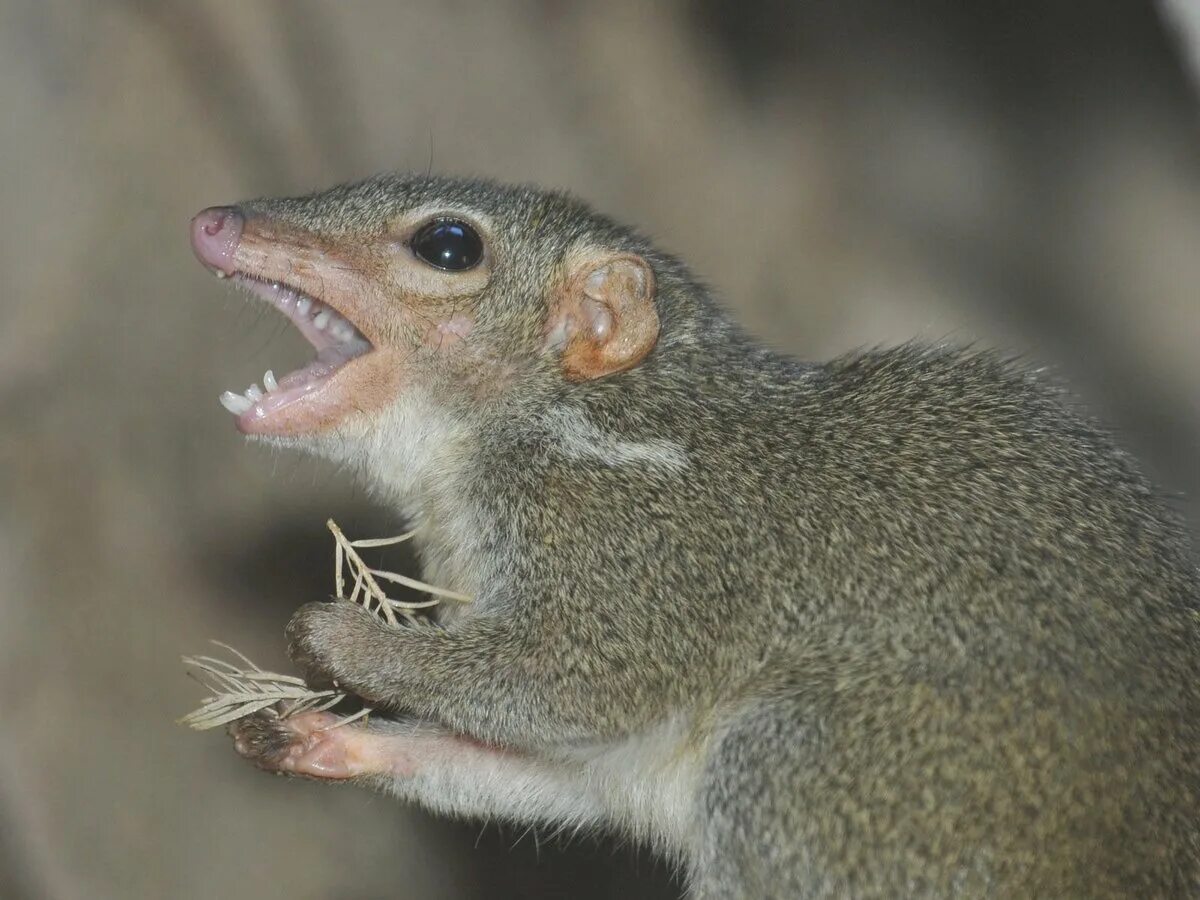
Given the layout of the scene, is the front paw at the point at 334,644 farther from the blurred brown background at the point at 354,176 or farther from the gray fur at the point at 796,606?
the blurred brown background at the point at 354,176

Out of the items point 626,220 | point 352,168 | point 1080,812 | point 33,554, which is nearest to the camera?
point 1080,812

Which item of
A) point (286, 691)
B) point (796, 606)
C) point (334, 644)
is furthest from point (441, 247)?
point (796, 606)

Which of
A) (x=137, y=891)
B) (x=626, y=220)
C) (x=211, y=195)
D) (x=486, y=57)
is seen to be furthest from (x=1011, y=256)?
(x=137, y=891)

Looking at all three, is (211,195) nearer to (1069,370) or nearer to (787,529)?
(787,529)

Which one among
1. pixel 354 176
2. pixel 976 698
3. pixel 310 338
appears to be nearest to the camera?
pixel 976 698

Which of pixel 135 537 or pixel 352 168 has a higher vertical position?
pixel 352 168

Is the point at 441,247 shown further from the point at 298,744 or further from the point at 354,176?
the point at 354,176
